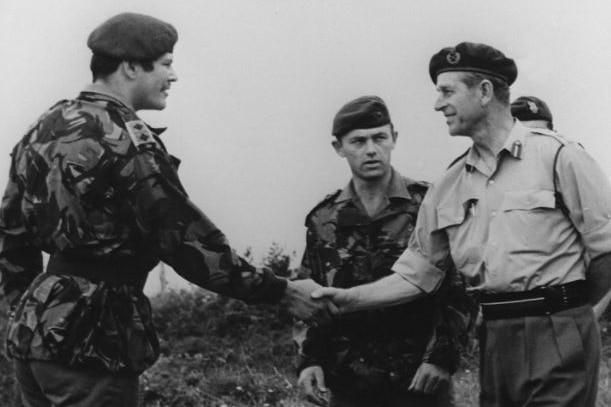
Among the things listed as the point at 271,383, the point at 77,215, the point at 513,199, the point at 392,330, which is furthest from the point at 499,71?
the point at 271,383

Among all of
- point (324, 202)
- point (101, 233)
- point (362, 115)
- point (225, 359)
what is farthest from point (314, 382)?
point (225, 359)

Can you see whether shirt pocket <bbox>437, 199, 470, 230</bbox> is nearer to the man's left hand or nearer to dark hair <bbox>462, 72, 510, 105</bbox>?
dark hair <bbox>462, 72, 510, 105</bbox>

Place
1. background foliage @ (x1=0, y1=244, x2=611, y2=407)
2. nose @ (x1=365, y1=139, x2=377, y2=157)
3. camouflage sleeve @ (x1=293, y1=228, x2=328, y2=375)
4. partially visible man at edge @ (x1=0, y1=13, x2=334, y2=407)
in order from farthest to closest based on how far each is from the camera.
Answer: background foliage @ (x1=0, y1=244, x2=611, y2=407) → nose @ (x1=365, y1=139, x2=377, y2=157) → camouflage sleeve @ (x1=293, y1=228, x2=328, y2=375) → partially visible man at edge @ (x1=0, y1=13, x2=334, y2=407)

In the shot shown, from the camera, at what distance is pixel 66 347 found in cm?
359

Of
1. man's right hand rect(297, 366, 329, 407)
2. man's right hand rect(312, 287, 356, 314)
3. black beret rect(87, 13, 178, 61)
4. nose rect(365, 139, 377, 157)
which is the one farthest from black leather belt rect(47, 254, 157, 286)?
nose rect(365, 139, 377, 157)

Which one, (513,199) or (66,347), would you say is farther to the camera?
(513,199)

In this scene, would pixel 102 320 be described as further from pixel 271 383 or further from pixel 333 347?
pixel 271 383

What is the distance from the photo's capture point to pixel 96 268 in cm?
367

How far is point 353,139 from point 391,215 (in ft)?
1.46

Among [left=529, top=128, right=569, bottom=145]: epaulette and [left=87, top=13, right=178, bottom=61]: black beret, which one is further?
Answer: [left=529, top=128, right=569, bottom=145]: epaulette

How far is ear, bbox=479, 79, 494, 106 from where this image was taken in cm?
425

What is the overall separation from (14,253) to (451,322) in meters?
1.87

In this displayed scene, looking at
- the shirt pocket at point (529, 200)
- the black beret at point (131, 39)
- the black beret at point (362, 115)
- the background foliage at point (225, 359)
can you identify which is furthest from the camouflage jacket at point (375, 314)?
the background foliage at point (225, 359)

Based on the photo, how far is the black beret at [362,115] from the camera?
4.96m
